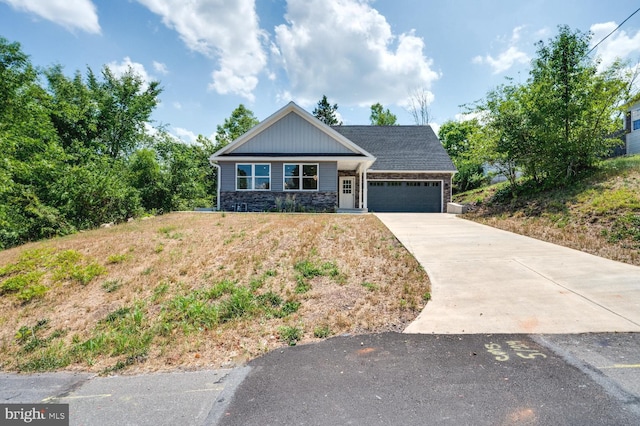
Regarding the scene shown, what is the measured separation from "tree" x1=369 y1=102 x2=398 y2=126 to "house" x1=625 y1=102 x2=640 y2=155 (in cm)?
2390

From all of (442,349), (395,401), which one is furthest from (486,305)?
(395,401)

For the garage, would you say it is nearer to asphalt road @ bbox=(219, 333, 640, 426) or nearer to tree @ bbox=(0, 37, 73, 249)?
tree @ bbox=(0, 37, 73, 249)

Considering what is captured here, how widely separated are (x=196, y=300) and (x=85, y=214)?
1302cm

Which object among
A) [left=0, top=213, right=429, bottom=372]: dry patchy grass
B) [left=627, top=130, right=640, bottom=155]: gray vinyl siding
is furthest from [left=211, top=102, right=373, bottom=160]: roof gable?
[left=627, top=130, right=640, bottom=155]: gray vinyl siding

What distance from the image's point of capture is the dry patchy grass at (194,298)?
3.90 meters

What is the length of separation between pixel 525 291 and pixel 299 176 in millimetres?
12802

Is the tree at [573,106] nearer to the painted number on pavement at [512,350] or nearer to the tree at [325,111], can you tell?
the painted number on pavement at [512,350]

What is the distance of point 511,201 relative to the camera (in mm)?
15094

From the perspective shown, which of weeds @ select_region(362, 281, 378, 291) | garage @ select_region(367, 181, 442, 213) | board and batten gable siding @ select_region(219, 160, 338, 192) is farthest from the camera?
garage @ select_region(367, 181, 442, 213)

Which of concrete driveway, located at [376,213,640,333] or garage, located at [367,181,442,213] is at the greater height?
garage, located at [367,181,442,213]

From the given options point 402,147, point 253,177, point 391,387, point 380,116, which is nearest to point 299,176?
point 253,177

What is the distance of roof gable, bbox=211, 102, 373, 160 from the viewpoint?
1689 centimetres

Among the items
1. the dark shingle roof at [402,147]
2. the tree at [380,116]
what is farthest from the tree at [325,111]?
the dark shingle roof at [402,147]

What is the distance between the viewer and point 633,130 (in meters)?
19.7
